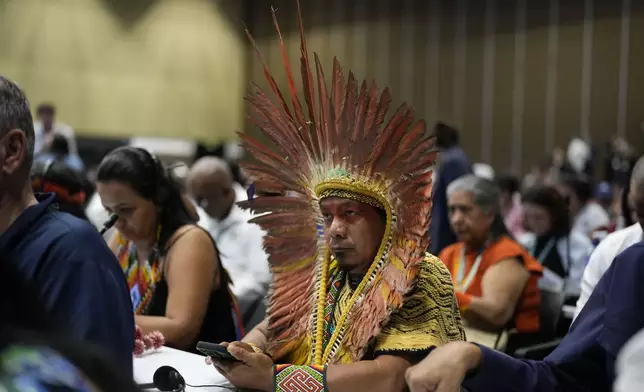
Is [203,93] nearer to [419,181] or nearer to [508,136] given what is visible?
[508,136]

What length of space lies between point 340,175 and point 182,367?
0.75 meters

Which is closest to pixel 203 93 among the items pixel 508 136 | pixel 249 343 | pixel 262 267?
pixel 508 136

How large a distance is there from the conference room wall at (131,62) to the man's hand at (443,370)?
12343 millimetres

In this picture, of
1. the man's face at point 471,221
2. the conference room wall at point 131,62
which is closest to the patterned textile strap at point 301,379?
the man's face at point 471,221

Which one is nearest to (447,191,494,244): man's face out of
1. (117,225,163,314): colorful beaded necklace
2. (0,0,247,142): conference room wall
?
(117,225,163,314): colorful beaded necklace

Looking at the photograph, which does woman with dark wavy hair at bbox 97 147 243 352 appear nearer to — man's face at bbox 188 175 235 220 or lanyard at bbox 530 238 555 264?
man's face at bbox 188 175 235 220

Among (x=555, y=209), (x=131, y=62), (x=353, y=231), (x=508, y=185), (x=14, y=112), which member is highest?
(x=131, y=62)

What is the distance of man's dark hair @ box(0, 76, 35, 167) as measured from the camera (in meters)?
1.49

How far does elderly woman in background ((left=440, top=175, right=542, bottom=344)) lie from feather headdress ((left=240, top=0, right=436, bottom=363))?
1307 millimetres

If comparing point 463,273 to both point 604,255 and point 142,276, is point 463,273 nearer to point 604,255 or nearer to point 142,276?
point 604,255

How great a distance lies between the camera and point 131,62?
1443cm

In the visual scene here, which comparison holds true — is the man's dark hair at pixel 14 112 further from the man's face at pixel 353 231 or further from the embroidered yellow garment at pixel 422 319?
the embroidered yellow garment at pixel 422 319

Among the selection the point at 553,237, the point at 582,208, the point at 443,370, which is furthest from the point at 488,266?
the point at 582,208

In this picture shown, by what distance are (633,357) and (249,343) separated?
153 centimetres
